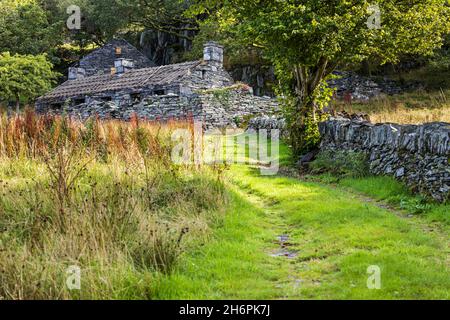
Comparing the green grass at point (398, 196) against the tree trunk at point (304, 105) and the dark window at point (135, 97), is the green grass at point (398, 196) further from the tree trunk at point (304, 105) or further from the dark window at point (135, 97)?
the dark window at point (135, 97)

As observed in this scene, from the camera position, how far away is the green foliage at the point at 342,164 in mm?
10812

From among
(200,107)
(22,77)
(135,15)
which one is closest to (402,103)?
(200,107)

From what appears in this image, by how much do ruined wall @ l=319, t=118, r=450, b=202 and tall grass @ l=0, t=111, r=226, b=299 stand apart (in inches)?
144

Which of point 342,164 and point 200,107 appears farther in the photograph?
point 200,107

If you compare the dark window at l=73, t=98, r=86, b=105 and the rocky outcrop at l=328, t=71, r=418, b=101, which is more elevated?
the rocky outcrop at l=328, t=71, r=418, b=101

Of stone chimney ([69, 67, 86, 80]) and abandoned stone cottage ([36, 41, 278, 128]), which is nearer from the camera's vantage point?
abandoned stone cottage ([36, 41, 278, 128])

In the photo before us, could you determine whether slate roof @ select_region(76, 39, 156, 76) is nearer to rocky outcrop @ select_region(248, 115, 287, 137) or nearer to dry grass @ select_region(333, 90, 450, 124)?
dry grass @ select_region(333, 90, 450, 124)

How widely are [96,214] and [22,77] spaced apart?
27792 mm

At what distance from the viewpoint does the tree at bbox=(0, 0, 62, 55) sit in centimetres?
3719

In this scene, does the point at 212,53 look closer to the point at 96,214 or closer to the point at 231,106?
the point at 231,106

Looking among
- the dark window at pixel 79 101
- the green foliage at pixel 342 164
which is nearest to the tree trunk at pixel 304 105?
the green foliage at pixel 342 164

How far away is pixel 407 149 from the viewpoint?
962cm

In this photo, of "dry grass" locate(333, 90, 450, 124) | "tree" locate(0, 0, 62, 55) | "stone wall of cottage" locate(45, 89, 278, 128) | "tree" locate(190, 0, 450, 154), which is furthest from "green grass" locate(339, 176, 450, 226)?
"tree" locate(0, 0, 62, 55)

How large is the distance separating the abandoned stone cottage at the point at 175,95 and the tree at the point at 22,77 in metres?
3.84
